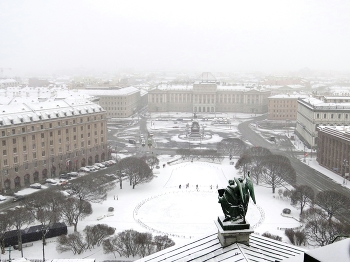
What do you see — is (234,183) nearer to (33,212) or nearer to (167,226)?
(167,226)

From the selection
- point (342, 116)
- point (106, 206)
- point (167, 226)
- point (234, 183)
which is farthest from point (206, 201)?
point (342, 116)

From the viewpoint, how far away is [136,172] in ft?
236

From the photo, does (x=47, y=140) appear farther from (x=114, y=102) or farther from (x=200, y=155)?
(x=114, y=102)

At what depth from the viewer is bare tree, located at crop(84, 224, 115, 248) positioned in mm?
47125

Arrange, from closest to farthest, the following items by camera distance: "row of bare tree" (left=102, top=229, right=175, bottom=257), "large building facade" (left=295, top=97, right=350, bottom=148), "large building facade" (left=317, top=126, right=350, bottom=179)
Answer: "row of bare tree" (left=102, top=229, right=175, bottom=257) → "large building facade" (left=317, top=126, right=350, bottom=179) → "large building facade" (left=295, top=97, right=350, bottom=148)

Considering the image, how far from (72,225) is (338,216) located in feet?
119

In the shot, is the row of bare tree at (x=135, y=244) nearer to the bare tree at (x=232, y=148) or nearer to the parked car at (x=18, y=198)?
the parked car at (x=18, y=198)

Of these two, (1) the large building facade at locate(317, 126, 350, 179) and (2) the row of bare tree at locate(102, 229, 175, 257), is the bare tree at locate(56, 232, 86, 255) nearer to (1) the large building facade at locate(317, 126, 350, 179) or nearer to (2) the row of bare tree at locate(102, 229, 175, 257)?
(2) the row of bare tree at locate(102, 229, 175, 257)

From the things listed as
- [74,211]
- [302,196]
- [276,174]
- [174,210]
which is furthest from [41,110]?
[302,196]

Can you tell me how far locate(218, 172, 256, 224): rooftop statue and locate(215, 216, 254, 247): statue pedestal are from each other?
201 millimetres

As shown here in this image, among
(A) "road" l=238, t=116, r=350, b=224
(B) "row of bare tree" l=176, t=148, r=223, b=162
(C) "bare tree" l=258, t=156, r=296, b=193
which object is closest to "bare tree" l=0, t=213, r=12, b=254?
(C) "bare tree" l=258, t=156, r=296, b=193

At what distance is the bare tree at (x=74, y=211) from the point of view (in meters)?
52.6

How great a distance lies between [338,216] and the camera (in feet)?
182

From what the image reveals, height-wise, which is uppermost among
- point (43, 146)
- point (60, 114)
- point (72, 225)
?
point (60, 114)
